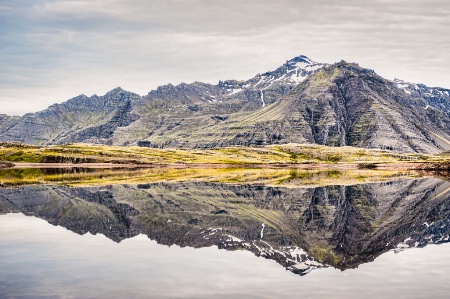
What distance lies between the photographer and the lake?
30616 millimetres

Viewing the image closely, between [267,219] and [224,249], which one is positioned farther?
[267,219]

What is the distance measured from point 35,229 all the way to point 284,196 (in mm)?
53519

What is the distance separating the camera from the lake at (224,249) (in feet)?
100

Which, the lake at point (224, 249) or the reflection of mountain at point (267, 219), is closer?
the lake at point (224, 249)

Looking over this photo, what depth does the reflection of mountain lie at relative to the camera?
149 feet

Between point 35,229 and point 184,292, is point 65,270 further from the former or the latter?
point 35,229

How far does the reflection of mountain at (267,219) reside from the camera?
4550 cm

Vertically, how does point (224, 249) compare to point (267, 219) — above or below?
below

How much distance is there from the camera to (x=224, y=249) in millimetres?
45219

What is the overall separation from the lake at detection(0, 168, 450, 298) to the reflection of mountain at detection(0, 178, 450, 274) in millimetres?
180

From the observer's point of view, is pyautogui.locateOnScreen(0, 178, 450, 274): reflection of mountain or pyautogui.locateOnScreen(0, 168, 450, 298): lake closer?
pyautogui.locateOnScreen(0, 168, 450, 298): lake

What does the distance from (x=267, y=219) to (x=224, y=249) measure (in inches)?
835

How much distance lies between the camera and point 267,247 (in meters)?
46.0

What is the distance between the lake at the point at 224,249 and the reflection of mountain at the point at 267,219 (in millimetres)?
180
